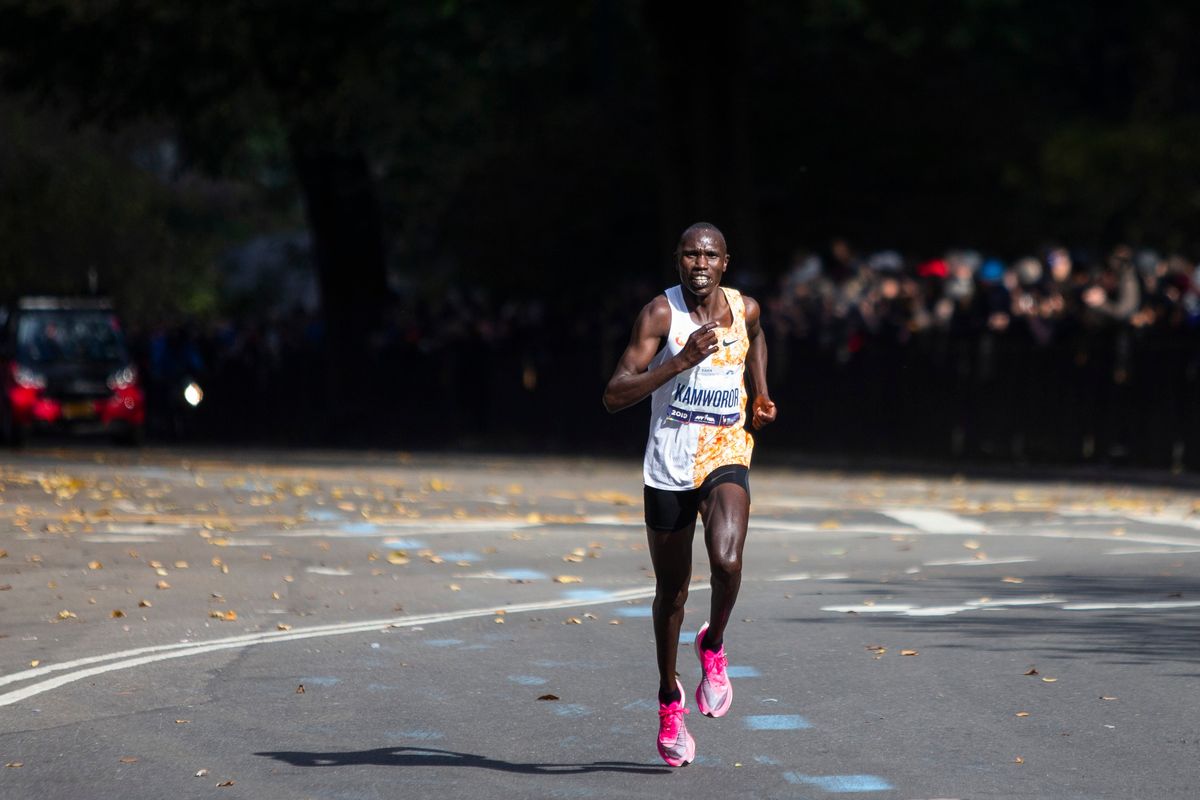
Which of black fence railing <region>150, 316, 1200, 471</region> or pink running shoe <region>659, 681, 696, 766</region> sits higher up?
black fence railing <region>150, 316, 1200, 471</region>

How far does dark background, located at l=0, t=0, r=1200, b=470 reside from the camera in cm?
2738

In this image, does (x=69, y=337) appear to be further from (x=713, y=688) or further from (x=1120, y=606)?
(x=713, y=688)

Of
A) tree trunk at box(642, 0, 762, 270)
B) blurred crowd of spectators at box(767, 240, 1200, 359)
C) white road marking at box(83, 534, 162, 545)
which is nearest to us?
white road marking at box(83, 534, 162, 545)

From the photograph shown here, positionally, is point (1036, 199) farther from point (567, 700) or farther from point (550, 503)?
point (567, 700)

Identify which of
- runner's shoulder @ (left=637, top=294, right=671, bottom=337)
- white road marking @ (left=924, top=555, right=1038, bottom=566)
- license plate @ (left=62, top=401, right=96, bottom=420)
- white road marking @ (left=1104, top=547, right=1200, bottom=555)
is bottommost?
white road marking @ (left=924, top=555, right=1038, bottom=566)

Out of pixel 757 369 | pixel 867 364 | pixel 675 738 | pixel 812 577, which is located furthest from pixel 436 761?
pixel 867 364

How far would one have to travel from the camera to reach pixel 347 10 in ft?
115

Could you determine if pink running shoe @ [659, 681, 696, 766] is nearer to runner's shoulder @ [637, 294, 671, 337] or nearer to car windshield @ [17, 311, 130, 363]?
runner's shoulder @ [637, 294, 671, 337]

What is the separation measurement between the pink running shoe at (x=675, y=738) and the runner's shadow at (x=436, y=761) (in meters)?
0.06

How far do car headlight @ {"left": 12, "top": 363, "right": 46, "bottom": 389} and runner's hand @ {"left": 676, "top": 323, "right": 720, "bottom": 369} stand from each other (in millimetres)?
25370

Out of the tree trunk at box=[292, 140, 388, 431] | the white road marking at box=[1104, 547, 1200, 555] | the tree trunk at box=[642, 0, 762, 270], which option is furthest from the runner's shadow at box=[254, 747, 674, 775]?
the tree trunk at box=[292, 140, 388, 431]

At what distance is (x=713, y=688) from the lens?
26.8 ft

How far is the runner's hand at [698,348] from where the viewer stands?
7.90 metres

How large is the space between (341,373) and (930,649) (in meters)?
25.2
